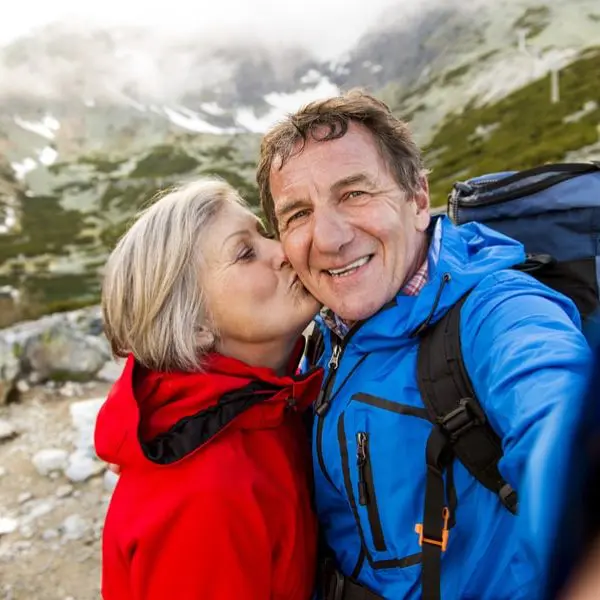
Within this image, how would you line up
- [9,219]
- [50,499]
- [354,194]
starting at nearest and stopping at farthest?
1. [354,194]
2. [50,499]
3. [9,219]

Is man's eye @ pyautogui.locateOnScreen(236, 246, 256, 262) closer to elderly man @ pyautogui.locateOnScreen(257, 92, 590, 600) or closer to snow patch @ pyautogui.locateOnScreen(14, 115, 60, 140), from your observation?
elderly man @ pyautogui.locateOnScreen(257, 92, 590, 600)

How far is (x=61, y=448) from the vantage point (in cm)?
660

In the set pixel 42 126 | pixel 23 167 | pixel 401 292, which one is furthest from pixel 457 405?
pixel 42 126

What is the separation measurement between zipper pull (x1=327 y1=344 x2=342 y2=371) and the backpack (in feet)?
1.52

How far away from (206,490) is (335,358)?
0.75 m

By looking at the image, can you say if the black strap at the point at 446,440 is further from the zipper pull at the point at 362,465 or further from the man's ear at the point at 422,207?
the man's ear at the point at 422,207

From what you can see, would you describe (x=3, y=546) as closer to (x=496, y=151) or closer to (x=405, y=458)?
(x=405, y=458)

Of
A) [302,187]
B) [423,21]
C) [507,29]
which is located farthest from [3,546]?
[423,21]

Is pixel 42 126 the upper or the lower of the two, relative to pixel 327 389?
upper

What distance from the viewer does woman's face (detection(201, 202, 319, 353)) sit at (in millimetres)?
2404

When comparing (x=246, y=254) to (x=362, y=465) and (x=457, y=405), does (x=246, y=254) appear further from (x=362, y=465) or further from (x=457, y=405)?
(x=457, y=405)

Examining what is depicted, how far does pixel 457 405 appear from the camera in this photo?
5.56ft

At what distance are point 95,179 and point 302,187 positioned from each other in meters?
130

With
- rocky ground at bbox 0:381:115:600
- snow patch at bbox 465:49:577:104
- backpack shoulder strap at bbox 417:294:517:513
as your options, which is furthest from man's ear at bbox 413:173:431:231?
snow patch at bbox 465:49:577:104
